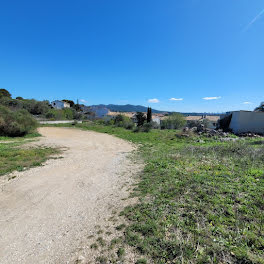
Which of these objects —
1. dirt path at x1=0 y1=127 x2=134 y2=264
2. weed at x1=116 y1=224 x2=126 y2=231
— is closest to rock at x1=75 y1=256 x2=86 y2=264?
dirt path at x1=0 y1=127 x2=134 y2=264

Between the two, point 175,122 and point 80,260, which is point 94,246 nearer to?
point 80,260

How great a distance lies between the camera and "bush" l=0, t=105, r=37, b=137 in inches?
402

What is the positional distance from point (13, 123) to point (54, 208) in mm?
10967

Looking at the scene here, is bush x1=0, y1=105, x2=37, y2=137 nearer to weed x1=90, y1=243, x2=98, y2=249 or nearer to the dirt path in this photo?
the dirt path

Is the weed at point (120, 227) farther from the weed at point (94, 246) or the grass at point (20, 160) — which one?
the grass at point (20, 160)

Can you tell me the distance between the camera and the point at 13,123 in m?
10.2

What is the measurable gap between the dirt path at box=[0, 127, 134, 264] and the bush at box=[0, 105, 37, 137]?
8.25m

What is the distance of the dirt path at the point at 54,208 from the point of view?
1879 millimetres

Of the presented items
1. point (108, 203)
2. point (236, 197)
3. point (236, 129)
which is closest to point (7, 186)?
point (108, 203)

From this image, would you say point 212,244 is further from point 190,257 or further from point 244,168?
point 244,168

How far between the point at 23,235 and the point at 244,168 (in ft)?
20.0

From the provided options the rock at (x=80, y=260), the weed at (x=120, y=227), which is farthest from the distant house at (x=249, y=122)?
the rock at (x=80, y=260)

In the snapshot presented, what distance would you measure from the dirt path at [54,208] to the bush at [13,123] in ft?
27.1

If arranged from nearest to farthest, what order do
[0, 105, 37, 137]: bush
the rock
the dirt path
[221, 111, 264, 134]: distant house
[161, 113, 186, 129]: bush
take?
the rock < the dirt path < [0, 105, 37, 137]: bush < [221, 111, 264, 134]: distant house < [161, 113, 186, 129]: bush
